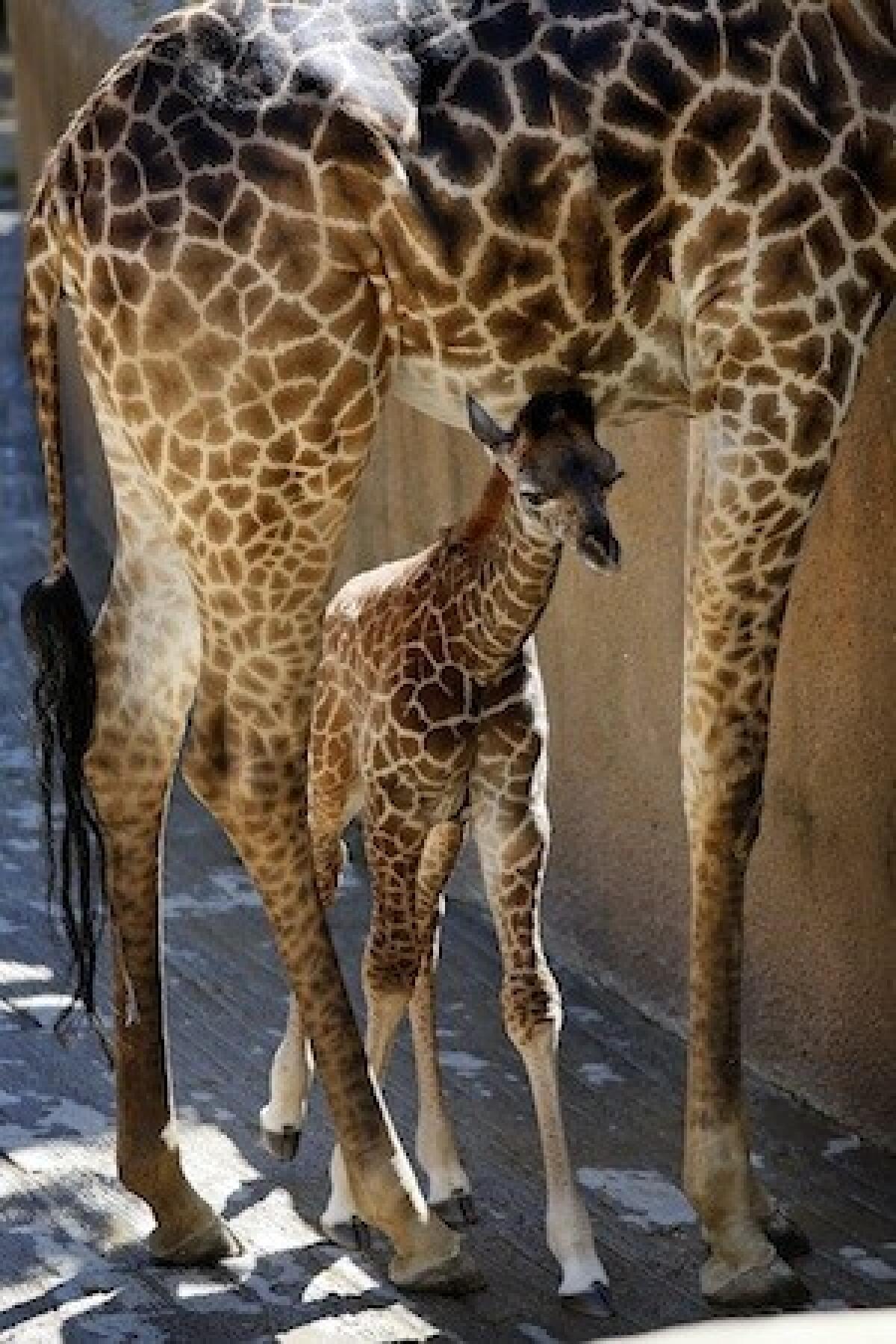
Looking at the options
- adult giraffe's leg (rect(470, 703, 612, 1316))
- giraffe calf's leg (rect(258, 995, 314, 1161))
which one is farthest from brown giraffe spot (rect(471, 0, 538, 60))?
giraffe calf's leg (rect(258, 995, 314, 1161))

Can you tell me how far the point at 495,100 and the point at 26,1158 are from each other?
90.7 inches

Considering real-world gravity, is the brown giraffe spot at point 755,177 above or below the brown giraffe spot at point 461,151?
below

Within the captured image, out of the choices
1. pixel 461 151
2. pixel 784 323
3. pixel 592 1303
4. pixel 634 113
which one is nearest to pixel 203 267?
pixel 461 151

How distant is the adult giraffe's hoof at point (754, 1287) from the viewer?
5.39 m

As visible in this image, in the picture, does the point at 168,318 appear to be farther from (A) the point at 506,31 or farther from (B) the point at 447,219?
(A) the point at 506,31

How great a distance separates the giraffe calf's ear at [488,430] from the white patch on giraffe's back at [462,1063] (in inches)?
73.3

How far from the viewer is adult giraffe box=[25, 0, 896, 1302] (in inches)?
201

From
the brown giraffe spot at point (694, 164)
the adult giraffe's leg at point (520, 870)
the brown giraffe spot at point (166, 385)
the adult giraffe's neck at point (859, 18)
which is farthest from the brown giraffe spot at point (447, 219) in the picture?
the adult giraffe's leg at point (520, 870)

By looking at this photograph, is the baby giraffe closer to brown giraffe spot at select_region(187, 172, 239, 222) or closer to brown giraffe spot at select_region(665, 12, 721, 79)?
brown giraffe spot at select_region(187, 172, 239, 222)

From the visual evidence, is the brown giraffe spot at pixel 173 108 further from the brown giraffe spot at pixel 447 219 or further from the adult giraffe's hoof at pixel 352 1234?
the adult giraffe's hoof at pixel 352 1234

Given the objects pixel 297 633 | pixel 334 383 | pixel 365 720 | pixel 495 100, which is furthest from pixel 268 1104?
pixel 495 100

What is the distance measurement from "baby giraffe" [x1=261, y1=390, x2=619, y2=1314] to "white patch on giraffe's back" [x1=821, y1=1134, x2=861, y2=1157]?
2.46ft

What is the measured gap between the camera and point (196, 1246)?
562cm

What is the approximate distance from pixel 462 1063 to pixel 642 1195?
85 cm
